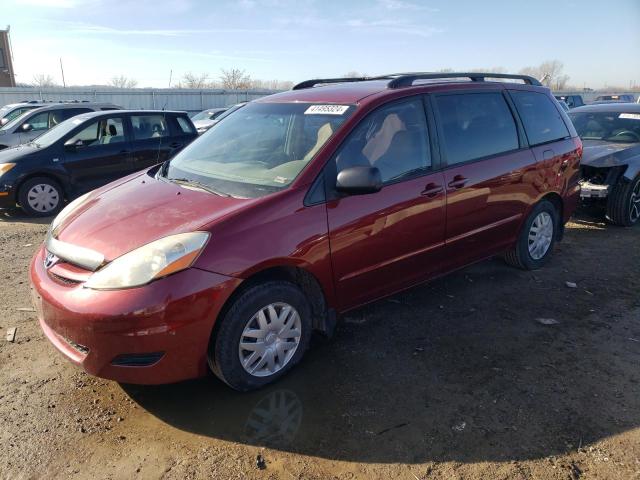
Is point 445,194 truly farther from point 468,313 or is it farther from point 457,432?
point 457,432

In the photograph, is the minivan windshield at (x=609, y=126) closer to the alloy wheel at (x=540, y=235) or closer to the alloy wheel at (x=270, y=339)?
the alloy wheel at (x=540, y=235)

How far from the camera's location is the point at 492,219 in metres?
4.29

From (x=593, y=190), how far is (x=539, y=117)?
7.70 feet

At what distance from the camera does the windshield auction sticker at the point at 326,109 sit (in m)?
3.44

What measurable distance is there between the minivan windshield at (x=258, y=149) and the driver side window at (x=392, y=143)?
0.17m

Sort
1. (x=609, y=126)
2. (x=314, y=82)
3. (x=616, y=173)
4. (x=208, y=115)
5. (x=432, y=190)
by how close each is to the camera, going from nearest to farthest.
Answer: (x=432, y=190), (x=314, y=82), (x=616, y=173), (x=609, y=126), (x=208, y=115)

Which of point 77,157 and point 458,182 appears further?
point 77,157

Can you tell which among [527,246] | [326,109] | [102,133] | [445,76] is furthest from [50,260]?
[102,133]

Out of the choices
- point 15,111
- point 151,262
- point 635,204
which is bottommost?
point 635,204

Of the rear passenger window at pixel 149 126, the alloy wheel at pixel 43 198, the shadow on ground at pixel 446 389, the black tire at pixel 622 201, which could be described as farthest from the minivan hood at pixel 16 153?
the black tire at pixel 622 201

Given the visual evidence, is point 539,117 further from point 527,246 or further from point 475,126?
point 527,246

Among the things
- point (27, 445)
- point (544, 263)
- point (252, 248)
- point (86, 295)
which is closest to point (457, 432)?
point (252, 248)

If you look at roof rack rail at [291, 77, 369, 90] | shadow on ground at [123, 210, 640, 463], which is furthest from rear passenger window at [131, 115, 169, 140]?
shadow on ground at [123, 210, 640, 463]

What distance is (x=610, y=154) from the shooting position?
6520 millimetres
